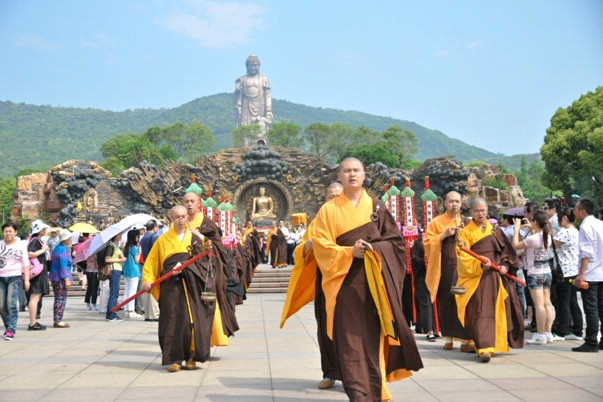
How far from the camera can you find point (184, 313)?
6.55 m

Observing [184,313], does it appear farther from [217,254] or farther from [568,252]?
[568,252]

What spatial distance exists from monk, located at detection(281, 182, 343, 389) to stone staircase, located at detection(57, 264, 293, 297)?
1239 cm

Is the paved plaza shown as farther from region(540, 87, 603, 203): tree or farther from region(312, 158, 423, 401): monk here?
region(540, 87, 603, 203): tree

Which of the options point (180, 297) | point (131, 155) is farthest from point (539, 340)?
point (131, 155)

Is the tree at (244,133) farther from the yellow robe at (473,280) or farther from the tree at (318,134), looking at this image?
the yellow robe at (473,280)

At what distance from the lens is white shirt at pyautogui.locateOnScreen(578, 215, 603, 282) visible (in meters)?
7.19

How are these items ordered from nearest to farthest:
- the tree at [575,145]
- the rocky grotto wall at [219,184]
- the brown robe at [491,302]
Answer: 1. the brown robe at [491,302]
2. the tree at [575,145]
3. the rocky grotto wall at [219,184]

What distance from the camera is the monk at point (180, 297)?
21.1 ft

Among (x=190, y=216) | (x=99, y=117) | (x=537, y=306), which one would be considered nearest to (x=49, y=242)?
(x=190, y=216)

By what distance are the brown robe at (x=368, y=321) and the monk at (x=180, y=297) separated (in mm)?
2137

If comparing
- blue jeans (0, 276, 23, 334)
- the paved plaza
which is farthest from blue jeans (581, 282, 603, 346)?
blue jeans (0, 276, 23, 334)

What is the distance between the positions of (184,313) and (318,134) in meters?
69.3

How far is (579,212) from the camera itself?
7.44 metres

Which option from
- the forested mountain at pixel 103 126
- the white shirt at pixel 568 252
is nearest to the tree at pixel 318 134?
the forested mountain at pixel 103 126
